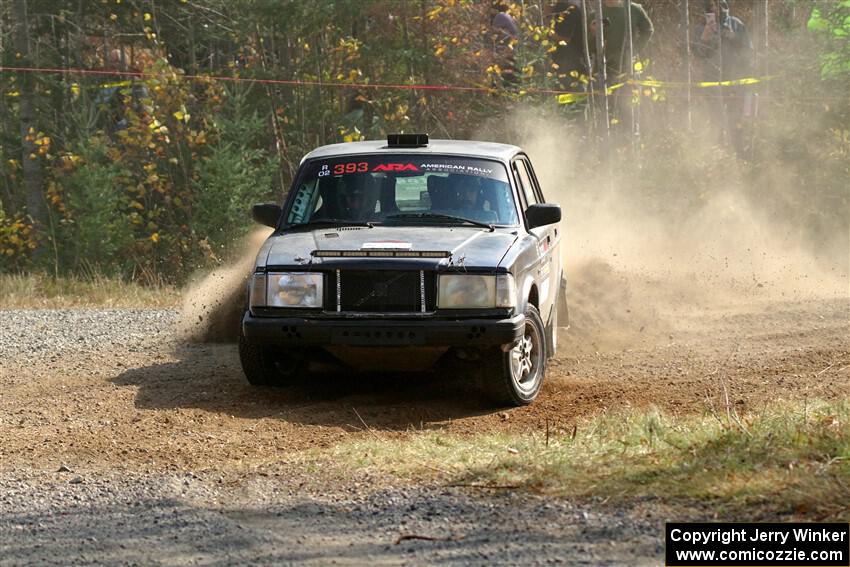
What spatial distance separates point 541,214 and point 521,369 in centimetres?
130

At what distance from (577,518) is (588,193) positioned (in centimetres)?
1626

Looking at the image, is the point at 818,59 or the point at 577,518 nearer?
the point at 577,518

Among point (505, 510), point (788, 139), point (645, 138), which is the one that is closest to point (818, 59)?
point (788, 139)

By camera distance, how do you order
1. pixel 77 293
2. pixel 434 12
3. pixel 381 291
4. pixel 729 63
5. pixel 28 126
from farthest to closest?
pixel 729 63, pixel 434 12, pixel 28 126, pixel 77 293, pixel 381 291

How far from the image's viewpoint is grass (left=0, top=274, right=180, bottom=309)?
17500mm

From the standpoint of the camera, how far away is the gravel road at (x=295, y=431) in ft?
18.8

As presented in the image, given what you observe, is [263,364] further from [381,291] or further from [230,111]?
[230,111]

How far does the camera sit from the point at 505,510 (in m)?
6.20

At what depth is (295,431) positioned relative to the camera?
334 inches

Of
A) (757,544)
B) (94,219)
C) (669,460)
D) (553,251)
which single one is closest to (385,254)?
(553,251)

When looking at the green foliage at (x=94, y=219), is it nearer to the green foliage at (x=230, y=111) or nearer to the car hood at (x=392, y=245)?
the green foliage at (x=230, y=111)

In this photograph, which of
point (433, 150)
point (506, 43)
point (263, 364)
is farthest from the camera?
point (506, 43)

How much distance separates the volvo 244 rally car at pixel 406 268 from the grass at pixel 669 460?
3.09ft

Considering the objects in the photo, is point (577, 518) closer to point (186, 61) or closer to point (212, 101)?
point (212, 101)
